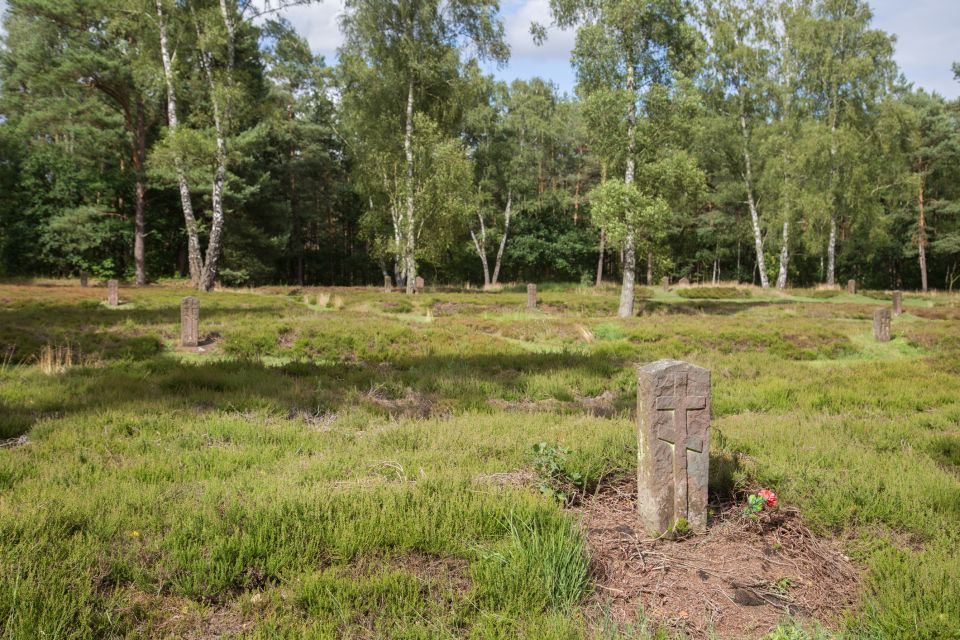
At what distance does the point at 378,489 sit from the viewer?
369cm

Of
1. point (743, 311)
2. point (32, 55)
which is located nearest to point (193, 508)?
point (743, 311)

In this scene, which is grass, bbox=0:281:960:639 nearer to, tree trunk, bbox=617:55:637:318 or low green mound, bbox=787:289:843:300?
tree trunk, bbox=617:55:637:318

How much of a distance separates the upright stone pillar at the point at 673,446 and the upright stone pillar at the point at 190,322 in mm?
10792

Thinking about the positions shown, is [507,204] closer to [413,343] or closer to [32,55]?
[32,55]

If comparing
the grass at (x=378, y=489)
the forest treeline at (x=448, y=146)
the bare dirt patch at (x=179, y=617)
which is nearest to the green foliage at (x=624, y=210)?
the forest treeline at (x=448, y=146)

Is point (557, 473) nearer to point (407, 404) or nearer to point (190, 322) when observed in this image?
point (407, 404)

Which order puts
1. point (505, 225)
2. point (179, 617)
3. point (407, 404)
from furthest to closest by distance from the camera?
point (505, 225), point (407, 404), point (179, 617)

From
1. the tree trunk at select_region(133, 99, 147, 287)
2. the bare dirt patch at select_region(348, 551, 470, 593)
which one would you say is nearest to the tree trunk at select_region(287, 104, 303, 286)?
the tree trunk at select_region(133, 99, 147, 287)

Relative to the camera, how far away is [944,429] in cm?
600

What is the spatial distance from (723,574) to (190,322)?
11.7 meters

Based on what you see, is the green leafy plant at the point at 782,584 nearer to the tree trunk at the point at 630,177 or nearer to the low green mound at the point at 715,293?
the tree trunk at the point at 630,177

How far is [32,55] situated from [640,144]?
30787 mm

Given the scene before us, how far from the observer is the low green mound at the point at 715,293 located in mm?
31516

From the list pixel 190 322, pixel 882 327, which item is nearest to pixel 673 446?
pixel 190 322
